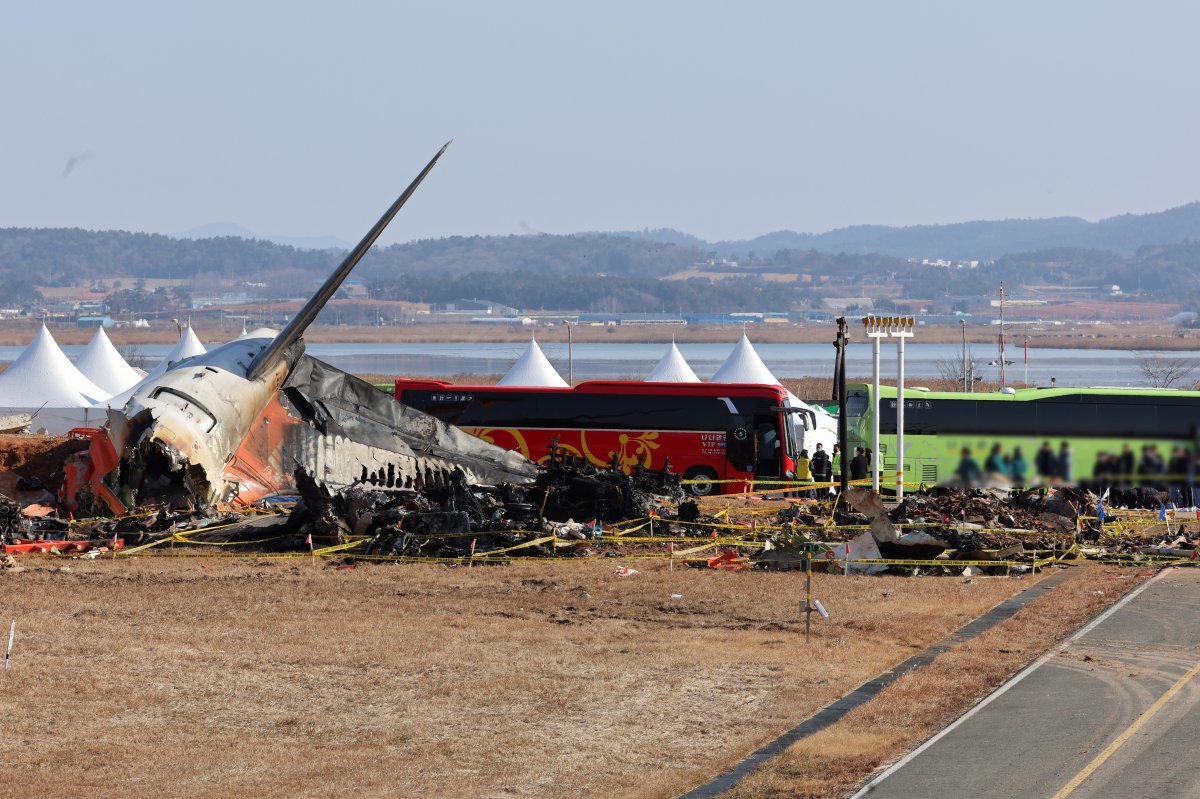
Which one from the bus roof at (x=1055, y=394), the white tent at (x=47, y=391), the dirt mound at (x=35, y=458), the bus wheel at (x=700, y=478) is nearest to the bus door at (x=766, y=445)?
the bus wheel at (x=700, y=478)

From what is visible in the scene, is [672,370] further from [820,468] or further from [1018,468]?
[1018,468]

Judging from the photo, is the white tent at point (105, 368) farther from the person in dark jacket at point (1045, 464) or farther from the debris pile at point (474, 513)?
the person in dark jacket at point (1045, 464)

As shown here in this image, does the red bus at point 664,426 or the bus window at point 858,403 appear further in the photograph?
the bus window at point 858,403

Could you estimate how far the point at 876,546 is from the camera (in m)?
23.8

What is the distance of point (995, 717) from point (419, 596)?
393 inches

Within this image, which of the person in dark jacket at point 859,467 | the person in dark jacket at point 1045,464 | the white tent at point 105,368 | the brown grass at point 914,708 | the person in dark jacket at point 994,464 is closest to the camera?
the brown grass at point 914,708

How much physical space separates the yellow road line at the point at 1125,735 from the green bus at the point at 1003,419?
15.5 m

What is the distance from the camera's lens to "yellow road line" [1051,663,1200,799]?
11.1 m

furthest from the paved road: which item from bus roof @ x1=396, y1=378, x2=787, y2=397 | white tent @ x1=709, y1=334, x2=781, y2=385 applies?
white tent @ x1=709, y1=334, x2=781, y2=385

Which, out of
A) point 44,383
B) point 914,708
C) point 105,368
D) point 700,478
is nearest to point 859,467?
point 700,478

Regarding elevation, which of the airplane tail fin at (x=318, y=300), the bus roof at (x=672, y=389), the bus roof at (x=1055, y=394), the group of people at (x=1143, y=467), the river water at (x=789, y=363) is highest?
the airplane tail fin at (x=318, y=300)

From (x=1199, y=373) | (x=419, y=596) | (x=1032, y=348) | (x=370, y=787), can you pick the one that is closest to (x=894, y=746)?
(x=370, y=787)

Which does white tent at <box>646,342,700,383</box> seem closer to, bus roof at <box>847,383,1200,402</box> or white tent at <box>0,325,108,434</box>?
bus roof at <box>847,383,1200,402</box>

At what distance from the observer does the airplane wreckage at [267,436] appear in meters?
27.1
